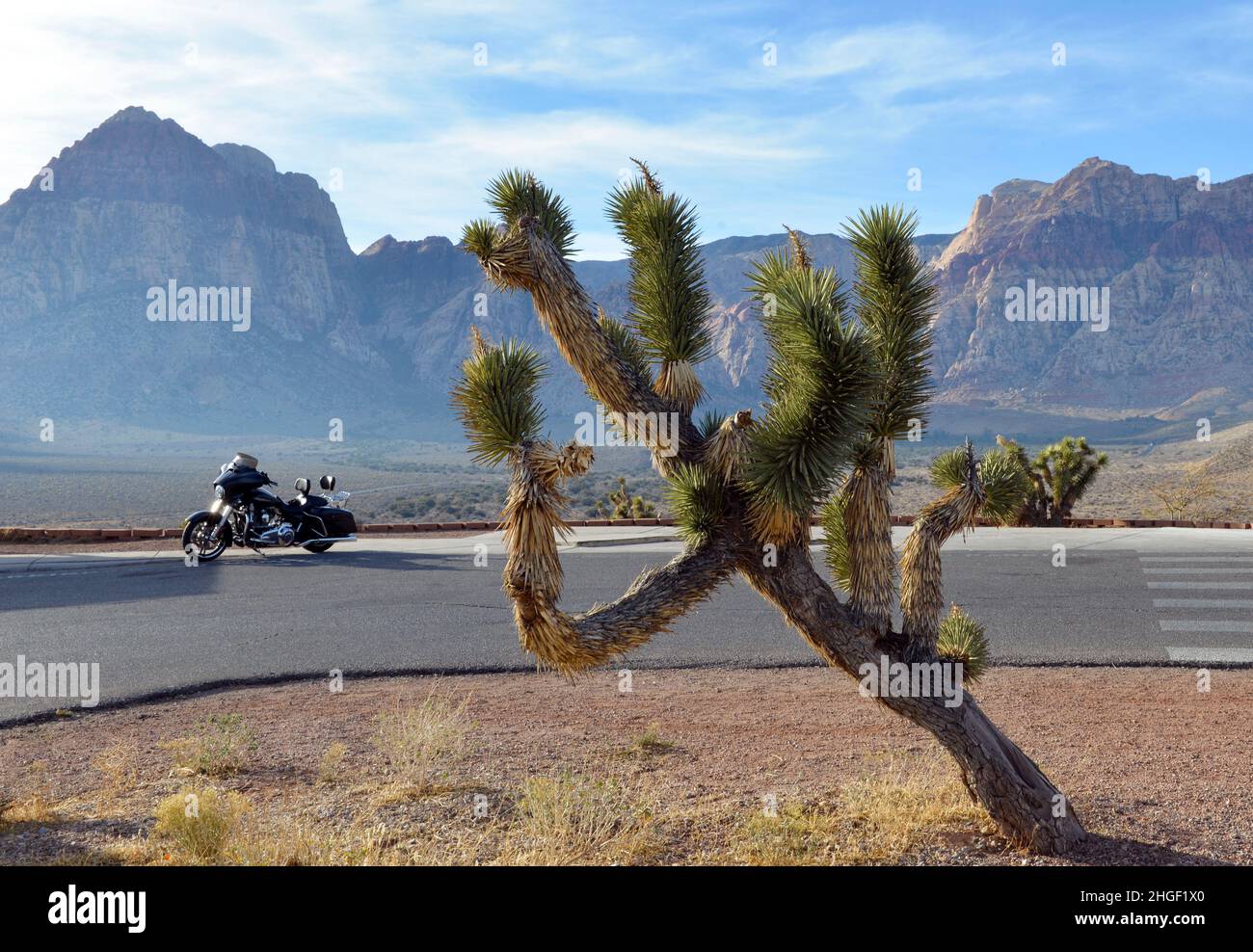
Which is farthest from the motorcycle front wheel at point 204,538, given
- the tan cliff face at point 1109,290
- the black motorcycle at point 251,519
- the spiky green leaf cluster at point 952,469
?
the tan cliff face at point 1109,290

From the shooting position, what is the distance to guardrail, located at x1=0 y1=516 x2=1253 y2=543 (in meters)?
22.4

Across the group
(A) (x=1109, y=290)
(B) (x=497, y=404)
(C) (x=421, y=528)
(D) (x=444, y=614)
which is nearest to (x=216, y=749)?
(B) (x=497, y=404)

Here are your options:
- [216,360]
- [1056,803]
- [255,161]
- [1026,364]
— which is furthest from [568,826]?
[255,161]

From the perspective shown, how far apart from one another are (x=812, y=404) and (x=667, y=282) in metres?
1.17

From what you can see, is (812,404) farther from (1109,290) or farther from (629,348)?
(1109,290)

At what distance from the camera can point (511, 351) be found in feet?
14.7

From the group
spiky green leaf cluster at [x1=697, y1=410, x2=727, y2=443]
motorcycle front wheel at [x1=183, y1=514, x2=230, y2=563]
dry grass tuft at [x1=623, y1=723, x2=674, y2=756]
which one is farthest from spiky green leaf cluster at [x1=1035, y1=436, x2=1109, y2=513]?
spiky green leaf cluster at [x1=697, y1=410, x2=727, y2=443]

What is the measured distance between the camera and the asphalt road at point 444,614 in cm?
1020

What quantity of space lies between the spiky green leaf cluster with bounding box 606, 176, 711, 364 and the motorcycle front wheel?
14.4 metres

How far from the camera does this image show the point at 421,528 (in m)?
24.0

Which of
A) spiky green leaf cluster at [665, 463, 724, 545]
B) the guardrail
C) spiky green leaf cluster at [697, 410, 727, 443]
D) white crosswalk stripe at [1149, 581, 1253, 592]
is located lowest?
white crosswalk stripe at [1149, 581, 1253, 592]

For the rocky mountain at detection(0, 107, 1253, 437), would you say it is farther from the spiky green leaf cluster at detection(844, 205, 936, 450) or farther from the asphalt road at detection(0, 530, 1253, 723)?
the spiky green leaf cluster at detection(844, 205, 936, 450)

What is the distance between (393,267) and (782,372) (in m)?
170

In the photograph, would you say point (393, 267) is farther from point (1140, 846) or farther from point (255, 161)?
point (1140, 846)
